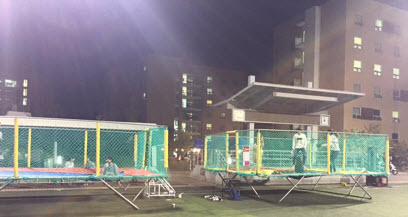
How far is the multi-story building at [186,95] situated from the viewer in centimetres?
7288

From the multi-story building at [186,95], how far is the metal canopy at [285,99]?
49534mm

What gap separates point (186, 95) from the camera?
7775cm

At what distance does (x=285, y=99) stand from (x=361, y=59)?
26541 mm

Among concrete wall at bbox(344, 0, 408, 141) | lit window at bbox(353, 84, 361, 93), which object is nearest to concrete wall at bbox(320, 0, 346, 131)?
concrete wall at bbox(344, 0, 408, 141)

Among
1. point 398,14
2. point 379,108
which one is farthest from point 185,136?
point 398,14

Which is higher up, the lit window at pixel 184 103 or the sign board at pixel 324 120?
the lit window at pixel 184 103

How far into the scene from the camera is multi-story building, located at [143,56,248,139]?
A: 72.9 m

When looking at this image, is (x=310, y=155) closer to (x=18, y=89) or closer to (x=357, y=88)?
(x=357, y=88)

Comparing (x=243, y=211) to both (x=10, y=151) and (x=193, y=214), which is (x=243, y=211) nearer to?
(x=193, y=214)

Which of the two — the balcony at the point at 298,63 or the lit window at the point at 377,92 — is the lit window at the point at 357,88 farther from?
the balcony at the point at 298,63

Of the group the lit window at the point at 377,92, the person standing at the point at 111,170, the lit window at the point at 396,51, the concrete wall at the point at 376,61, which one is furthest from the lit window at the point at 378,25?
the person standing at the point at 111,170

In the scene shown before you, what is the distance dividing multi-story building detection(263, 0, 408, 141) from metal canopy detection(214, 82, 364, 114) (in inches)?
817

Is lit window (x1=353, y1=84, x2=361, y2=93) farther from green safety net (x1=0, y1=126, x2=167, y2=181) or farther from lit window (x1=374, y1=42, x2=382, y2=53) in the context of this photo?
green safety net (x1=0, y1=126, x2=167, y2=181)

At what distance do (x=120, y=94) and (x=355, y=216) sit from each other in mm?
80579
